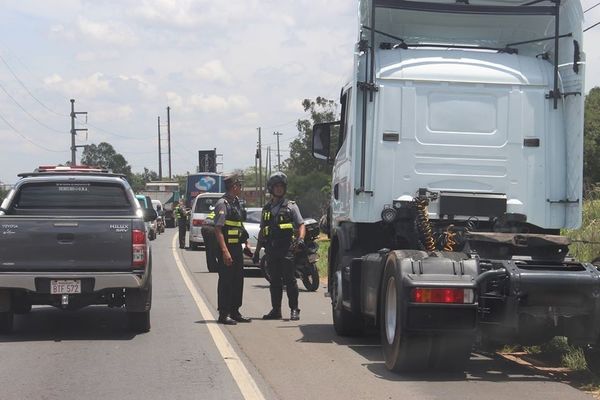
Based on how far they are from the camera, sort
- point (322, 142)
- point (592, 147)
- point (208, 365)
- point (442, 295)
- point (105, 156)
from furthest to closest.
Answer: point (105, 156) < point (592, 147) < point (322, 142) < point (208, 365) < point (442, 295)

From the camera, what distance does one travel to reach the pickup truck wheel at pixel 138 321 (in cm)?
1005

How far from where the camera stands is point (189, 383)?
289 inches

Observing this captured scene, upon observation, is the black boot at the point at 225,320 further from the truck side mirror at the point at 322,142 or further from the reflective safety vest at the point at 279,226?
the truck side mirror at the point at 322,142

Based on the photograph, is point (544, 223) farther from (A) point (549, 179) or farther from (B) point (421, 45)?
(B) point (421, 45)

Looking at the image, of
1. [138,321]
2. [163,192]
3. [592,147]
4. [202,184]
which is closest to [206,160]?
[163,192]

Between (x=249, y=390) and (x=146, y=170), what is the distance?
146753 mm

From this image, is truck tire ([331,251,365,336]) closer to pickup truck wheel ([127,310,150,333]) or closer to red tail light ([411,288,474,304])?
→ pickup truck wheel ([127,310,150,333])

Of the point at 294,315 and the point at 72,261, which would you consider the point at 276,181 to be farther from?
the point at 72,261

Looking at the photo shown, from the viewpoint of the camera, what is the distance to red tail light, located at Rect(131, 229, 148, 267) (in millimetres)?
9461

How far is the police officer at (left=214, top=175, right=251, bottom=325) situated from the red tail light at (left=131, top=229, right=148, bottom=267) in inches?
59.6

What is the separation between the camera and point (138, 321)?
10094 millimetres

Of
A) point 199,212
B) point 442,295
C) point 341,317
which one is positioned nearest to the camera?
point 442,295

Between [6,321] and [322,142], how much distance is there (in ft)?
14.9

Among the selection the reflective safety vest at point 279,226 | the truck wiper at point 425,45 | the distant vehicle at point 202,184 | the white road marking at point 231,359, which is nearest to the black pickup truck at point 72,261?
the white road marking at point 231,359
